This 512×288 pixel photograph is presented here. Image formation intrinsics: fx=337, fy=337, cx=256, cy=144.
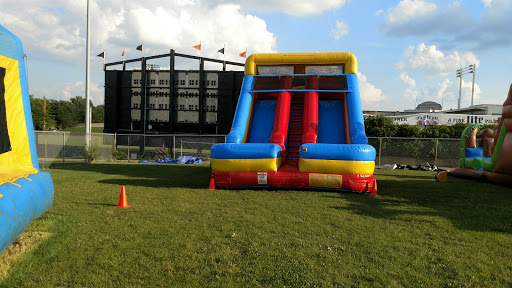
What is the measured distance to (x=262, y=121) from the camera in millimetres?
10336

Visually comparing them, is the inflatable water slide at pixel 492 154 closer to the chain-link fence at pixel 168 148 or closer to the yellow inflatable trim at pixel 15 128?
the chain-link fence at pixel 168 148

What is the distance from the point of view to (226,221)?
5199 mm

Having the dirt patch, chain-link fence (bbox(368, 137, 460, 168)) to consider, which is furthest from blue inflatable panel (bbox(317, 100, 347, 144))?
the dirt patch

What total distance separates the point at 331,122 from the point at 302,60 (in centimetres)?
226

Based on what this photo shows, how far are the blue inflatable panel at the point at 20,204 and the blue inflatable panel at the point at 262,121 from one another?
5871 millimetres

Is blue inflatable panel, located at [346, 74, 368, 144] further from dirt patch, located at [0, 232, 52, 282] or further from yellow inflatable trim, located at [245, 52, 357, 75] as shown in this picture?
dirt patch, located at [0, 232, 52, 282]

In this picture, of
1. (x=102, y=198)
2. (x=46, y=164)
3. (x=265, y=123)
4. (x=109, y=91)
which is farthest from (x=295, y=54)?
(x=109, y=91)

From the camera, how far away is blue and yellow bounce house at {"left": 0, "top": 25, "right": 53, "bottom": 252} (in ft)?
12.3

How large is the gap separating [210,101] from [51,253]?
15.8m

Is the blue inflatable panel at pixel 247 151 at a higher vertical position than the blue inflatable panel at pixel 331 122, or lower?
lower

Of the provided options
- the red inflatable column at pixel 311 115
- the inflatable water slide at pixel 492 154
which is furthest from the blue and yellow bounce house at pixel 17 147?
the inflatable water slide at pixel 492 154

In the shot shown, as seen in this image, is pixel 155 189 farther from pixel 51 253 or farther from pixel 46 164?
pixel 46 164

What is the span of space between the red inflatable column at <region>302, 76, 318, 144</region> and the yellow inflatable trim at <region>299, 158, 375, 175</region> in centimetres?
116

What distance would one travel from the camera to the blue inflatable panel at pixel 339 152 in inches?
300
